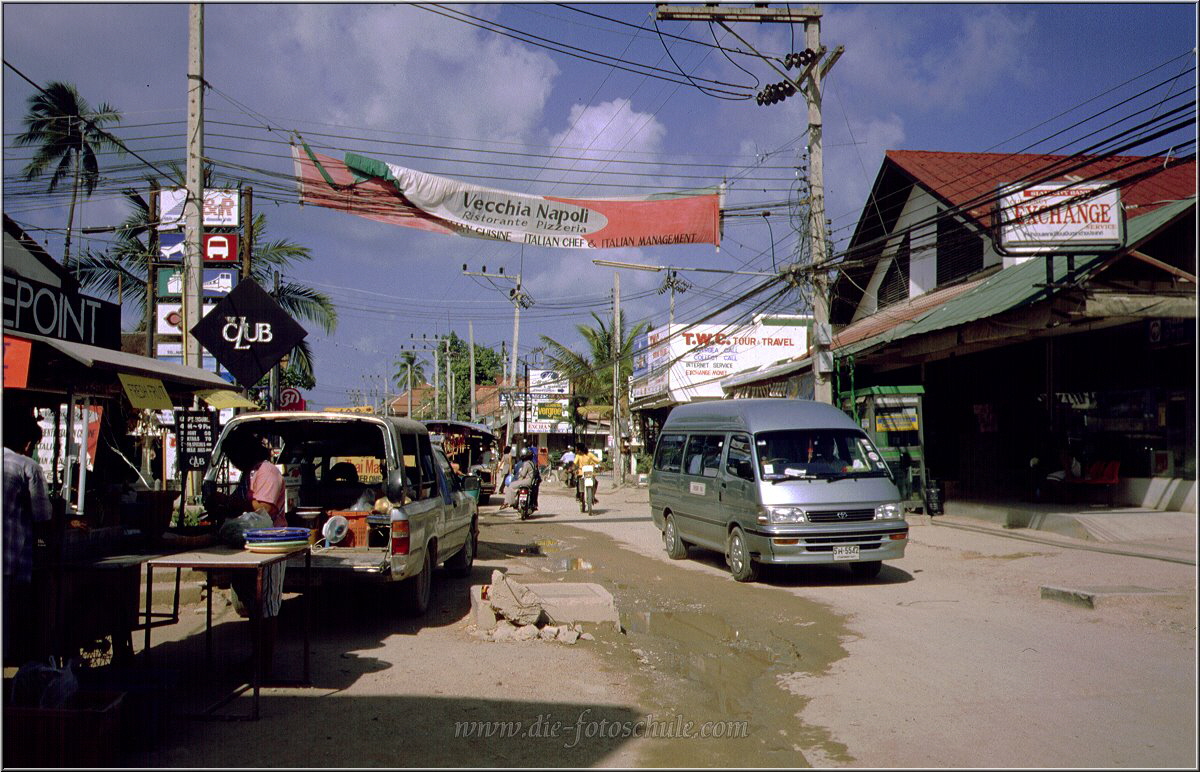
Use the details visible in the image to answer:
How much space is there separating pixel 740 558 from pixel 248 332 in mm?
6734

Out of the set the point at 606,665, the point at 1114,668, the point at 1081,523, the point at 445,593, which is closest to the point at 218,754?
the point at 606,665

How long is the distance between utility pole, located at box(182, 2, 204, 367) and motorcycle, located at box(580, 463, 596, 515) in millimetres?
11687

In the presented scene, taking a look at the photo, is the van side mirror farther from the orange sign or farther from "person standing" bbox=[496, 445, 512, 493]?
"person standing" bbox=[496, 445, 512, 493]

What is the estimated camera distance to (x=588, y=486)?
22.7 m

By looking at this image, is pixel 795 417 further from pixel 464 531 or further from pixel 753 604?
pixel 464 531

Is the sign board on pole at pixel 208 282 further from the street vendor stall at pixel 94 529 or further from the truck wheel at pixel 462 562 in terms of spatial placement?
the street vendor stall at pixel 94 529

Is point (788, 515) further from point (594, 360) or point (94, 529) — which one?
point (594, 360)

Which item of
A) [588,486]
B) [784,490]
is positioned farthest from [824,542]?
[588,486]

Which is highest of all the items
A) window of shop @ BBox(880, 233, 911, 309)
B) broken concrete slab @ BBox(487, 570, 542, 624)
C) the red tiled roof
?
the red tiled roof

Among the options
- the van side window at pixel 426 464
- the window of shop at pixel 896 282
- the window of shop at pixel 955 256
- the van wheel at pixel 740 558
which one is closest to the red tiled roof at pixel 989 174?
the window of shop at pixel 955 256

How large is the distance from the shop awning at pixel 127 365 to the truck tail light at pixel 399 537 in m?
2.47

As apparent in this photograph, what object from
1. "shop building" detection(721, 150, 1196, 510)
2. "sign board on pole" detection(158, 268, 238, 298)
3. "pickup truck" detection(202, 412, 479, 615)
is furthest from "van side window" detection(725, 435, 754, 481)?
"sign board on pole" detection(158, 268, 238, 298)

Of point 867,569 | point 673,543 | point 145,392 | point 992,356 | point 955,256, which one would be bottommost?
point 867,569

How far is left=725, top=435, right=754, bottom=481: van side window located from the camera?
11.1 metres
